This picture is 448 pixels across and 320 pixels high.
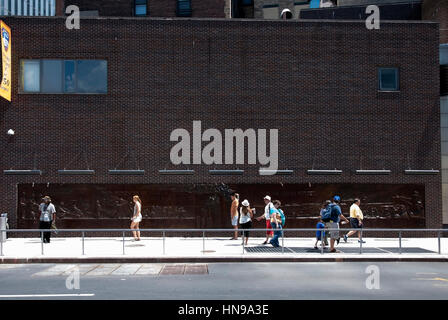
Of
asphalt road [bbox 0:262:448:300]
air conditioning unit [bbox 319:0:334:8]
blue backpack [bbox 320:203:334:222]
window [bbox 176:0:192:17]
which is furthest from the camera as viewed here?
air conditioning unit [bbox 319:0:334:8]

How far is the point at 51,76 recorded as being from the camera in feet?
76.2

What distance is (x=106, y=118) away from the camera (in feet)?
75.8

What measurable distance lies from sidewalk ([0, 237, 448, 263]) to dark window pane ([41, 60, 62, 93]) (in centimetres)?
695

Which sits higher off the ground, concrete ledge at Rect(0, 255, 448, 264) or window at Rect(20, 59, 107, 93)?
window at Rect(20, 59, 107, 93)

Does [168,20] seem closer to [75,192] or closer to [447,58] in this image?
[75,192]

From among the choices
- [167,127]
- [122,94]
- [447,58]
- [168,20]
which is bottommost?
[167,127]

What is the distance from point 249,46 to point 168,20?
386 centimetres

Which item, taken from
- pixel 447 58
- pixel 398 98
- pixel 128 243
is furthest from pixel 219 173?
pixel 447 58

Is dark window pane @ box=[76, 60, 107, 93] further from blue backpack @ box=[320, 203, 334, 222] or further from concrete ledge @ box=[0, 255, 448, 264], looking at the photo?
blue backpack @ box=[320, 203, 334, 222]

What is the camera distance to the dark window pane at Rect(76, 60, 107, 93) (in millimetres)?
23250

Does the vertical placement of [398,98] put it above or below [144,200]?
above

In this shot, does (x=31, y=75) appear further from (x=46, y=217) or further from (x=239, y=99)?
(x=239, y=99)

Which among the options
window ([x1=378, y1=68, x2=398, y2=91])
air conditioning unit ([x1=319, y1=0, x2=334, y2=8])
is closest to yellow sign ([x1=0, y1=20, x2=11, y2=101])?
window ([x1=378, y1=68, x2=398, y2=91])

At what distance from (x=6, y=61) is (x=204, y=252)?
12.5 metres
